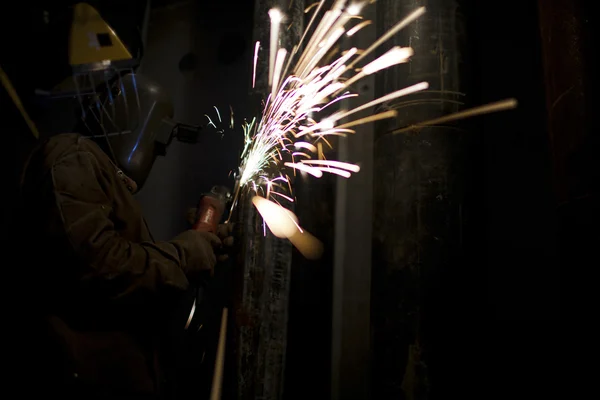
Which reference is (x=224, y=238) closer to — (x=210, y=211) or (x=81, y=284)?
(x=210, y=211)

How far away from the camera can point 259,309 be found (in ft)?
8.72

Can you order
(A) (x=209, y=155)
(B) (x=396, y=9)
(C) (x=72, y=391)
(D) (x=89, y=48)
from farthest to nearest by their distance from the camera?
(A) (x=209, y=155) < (D) (x=89, y=48) < (B) (x=396, y=9) < (C) (x=72, y=391)

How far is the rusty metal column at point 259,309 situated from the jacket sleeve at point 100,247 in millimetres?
718

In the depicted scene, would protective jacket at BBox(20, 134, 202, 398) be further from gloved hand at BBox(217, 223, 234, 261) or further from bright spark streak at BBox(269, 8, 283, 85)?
bright spark streak at BBox(269, 8, 283, 85)

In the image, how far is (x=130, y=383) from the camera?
1910mm

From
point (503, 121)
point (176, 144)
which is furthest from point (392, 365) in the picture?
point (176, 144)

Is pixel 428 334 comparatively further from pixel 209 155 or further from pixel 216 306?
pixel 209 155

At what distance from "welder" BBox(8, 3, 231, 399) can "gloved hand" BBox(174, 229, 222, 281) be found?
88 mm

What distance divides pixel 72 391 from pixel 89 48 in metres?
2.20

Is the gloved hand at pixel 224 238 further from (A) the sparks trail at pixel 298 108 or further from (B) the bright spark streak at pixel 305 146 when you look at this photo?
(B) the bright spark streak at pixel 305 146

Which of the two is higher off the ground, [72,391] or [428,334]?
[428,334]

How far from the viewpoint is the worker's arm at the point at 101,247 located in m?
1.75

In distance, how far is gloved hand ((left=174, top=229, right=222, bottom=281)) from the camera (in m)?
2.13

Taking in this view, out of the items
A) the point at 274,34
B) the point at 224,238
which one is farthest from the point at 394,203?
the point at 274,34
